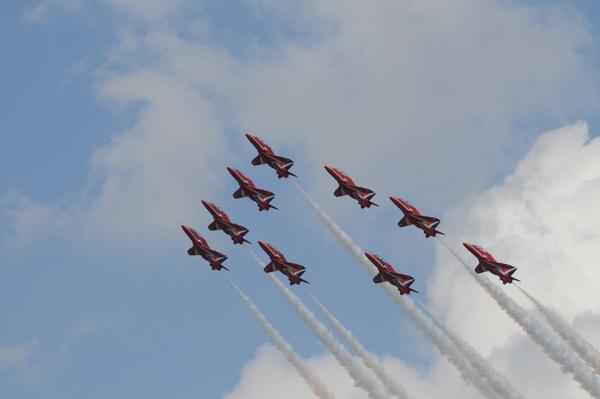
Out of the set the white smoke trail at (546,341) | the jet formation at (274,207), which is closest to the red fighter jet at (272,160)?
the jet formation at (274,207)

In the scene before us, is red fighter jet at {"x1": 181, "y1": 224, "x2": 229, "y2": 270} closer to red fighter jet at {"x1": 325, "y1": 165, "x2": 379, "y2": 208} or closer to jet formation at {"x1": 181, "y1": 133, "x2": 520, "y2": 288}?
jet formation at {"x1": 181, "y1": 133, "x2": 520, "y2": 288}

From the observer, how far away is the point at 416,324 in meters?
163

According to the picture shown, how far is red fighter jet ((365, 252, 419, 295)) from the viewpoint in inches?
6353

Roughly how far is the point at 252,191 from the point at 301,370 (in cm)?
2802

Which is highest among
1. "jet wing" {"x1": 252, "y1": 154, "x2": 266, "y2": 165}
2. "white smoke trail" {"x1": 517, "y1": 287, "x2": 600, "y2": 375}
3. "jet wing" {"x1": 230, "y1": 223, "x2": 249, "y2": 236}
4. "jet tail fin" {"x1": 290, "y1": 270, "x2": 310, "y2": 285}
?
"jet wing" {"x1": 252, "y1": 154, "x2": 266, "y2": 165}

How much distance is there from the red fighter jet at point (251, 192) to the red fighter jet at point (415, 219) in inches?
748

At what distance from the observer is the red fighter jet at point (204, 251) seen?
17525cm

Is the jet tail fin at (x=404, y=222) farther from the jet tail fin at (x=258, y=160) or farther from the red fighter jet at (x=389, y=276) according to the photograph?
the jet tail fin at (x=258, y=160)

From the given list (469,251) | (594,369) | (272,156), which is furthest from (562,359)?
(272,156)

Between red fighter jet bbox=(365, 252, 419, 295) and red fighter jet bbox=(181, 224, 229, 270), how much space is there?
80.1 ft

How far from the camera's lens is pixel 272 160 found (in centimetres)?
17100

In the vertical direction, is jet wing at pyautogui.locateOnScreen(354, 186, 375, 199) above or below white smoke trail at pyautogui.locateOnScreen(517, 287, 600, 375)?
above

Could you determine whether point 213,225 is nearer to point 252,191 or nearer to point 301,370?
point 252,191

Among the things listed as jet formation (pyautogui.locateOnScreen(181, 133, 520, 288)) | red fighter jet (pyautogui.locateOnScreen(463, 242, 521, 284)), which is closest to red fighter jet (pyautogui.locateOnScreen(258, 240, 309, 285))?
jet formation (pyautogui.locateOnScreen(181, 133, 520, 288))
